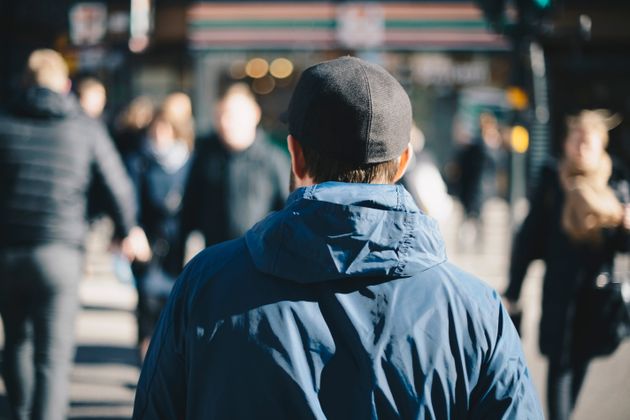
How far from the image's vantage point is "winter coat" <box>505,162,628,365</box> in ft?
14.8

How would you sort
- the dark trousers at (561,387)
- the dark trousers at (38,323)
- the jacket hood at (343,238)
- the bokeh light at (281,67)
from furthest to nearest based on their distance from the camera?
the bokeh light at (281,67) → the dark trousers at (561,387) → the dark trousers at (38,323) → the jacket hood at (343,238)

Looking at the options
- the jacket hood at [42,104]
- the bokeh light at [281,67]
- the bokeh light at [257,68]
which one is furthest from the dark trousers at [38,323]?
the bokeh light at [257,68]

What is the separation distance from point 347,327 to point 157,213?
444 centimetres

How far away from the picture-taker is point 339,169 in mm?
1739

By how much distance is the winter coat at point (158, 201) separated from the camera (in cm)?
591

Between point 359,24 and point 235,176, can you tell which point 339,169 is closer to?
point 235,176

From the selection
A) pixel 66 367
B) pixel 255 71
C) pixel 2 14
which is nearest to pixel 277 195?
pixel 66 367

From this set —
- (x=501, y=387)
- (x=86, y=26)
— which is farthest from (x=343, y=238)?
(x=86, y=26)

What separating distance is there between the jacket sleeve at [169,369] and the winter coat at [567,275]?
3.19 metres

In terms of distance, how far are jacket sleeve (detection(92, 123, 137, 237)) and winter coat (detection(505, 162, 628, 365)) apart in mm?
2324

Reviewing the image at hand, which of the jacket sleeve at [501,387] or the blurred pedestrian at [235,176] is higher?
the blurred pedestrian at [235,176]

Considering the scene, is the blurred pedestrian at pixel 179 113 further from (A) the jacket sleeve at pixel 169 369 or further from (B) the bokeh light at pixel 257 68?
(B) the bokeh light at pixel 257 68

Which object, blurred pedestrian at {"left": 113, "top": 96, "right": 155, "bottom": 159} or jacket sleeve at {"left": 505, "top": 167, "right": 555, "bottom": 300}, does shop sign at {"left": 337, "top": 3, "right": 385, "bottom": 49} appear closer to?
blurred pedestrian at {"left": 113, "top": 96, "right": 155, "bottom": 159}

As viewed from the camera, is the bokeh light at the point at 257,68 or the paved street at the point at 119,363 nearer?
the paved street at the point at 119,363
